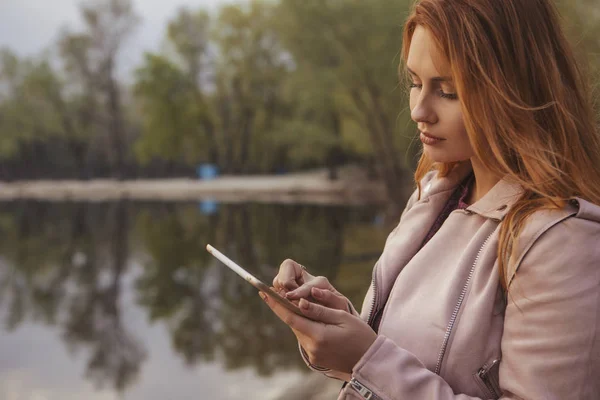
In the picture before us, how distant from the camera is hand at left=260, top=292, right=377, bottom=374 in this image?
1.20 m

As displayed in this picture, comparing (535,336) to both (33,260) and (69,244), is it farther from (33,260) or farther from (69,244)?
(69,244)

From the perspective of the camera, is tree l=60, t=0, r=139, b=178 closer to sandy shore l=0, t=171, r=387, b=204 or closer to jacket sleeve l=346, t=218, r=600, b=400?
sandy shore l=0, t=171, r=387, b=204

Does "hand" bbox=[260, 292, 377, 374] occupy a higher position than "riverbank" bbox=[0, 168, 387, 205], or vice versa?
"hand" bbox=[260, 292, 377, 374]

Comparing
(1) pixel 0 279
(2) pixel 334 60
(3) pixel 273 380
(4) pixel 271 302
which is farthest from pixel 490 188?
(2) pixel 334 60

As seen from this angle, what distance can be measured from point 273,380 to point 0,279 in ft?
26.7

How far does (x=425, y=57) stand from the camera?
131 cm

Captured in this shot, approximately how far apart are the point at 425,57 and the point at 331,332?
0.55 metres

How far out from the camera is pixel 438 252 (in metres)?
1.37

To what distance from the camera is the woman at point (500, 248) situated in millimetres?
1123

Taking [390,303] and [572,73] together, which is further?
[390,303]

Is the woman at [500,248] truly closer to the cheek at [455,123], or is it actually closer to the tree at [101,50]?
the cheek at [455,123]

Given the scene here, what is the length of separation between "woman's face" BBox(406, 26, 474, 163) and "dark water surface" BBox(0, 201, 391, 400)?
6098mm

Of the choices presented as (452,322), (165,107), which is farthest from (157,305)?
(165,107)

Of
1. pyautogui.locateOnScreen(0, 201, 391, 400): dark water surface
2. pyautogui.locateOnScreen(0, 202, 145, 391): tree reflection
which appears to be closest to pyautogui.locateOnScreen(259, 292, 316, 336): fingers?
pyautogui.locateOnScreen(0, 201, 391, 400): dark water surface
